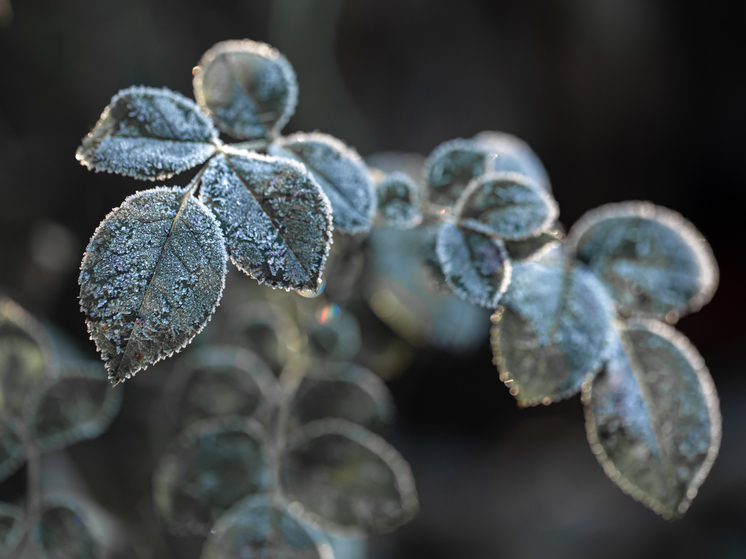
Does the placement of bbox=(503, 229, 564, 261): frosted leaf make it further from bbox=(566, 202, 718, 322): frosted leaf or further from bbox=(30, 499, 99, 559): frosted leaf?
bbox=(30, 499, 99, 559): frosted leaf

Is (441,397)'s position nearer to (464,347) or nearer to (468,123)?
(464,347)

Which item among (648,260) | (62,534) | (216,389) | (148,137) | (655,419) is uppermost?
(148,137)

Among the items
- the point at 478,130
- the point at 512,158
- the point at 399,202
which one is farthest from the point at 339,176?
the point at 478,130

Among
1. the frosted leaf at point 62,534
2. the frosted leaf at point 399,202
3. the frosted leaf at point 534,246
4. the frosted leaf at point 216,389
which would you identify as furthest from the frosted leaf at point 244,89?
the frosted leaf at point 62,534

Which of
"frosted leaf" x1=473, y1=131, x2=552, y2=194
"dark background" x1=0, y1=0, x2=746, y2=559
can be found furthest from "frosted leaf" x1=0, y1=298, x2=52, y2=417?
"frosted leaf" x1=473, y1=131, x2=552, y2=194

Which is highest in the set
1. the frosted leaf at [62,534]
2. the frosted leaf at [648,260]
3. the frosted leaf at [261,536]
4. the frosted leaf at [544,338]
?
the frosted leaf at [648,260]

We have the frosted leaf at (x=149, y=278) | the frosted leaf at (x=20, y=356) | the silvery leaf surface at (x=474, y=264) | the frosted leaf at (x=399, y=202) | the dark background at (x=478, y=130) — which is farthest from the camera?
the dark background at (x=478, y=130)

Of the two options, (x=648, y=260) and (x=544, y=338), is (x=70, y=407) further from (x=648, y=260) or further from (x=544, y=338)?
(x=648, y=260)

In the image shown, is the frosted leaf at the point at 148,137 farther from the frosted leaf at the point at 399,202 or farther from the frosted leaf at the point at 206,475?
the frosted leaf at the point at 206,475
